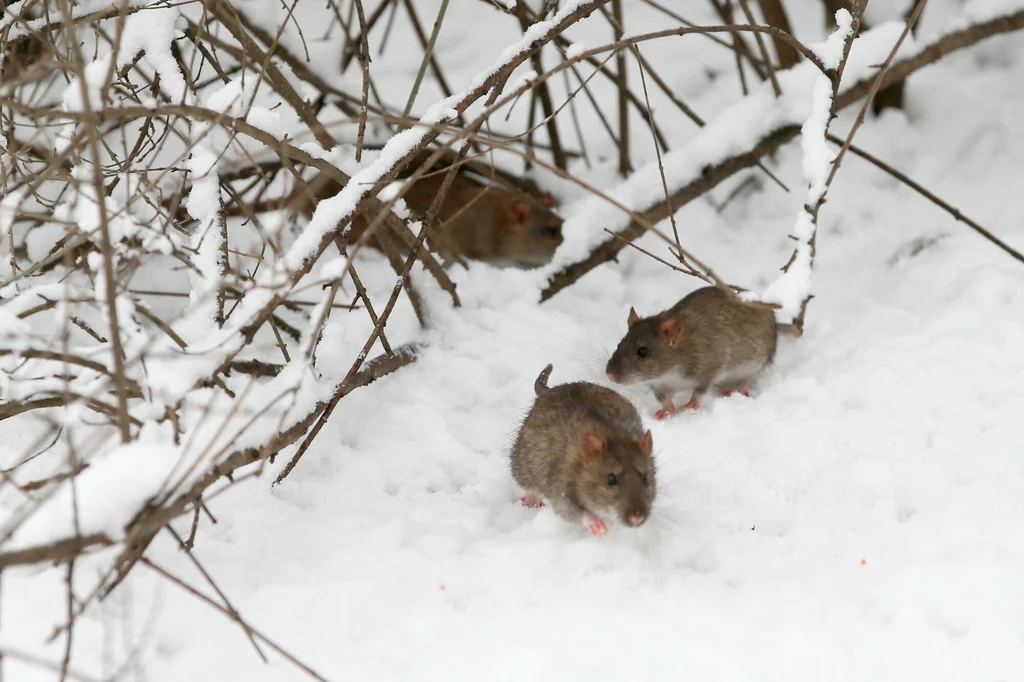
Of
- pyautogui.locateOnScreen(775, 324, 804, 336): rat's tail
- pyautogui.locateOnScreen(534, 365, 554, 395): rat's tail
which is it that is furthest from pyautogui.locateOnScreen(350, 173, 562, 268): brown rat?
pyautogui.locateOnScreen(534, 365, 554, 395): rat's tail

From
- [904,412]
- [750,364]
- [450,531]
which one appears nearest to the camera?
[450,531]

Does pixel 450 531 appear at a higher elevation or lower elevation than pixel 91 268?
lower

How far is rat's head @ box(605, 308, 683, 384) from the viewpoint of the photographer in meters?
4.73

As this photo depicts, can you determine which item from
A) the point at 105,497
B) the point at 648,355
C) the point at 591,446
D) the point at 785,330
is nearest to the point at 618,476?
the point at 591,446

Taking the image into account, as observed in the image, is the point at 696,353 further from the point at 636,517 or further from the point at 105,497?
the point at 105,497

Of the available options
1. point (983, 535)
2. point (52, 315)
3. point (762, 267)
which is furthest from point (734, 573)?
point (52, 315)

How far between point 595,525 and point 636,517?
0.21 metres

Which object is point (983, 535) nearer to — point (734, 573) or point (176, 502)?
point (734, 573)

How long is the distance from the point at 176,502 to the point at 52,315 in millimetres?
2707

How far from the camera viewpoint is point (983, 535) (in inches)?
139

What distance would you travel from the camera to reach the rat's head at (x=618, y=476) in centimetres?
364

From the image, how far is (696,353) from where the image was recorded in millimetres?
4750

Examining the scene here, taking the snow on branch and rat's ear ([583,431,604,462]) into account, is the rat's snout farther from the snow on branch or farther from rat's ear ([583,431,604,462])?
the snow on branch

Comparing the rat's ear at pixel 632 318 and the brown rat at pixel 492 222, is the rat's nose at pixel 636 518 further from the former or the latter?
the brown rat at pixel 492 222
